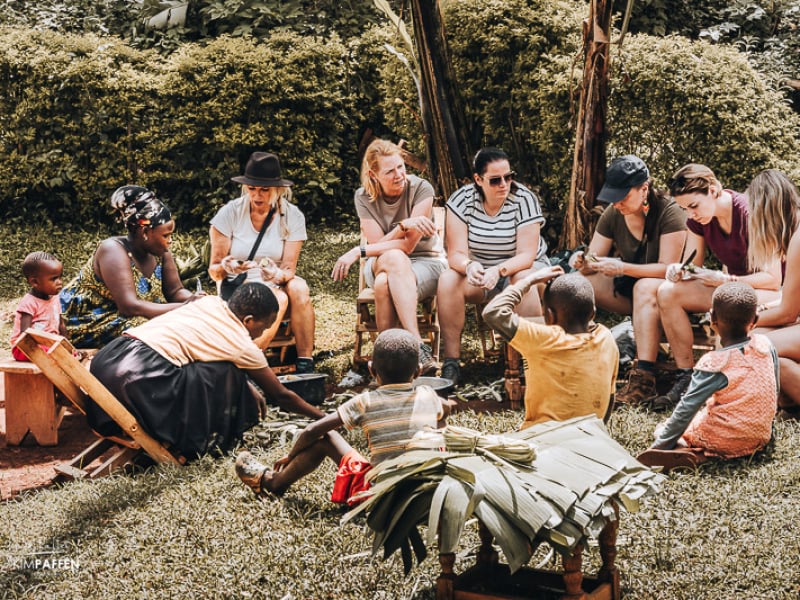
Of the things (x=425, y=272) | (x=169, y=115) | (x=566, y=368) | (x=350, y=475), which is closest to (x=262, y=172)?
(x=425, y=272)

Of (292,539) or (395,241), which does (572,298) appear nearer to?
(292,539)

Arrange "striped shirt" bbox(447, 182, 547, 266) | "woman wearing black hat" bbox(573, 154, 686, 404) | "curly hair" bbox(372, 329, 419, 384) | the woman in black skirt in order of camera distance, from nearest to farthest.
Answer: "curly hair" bbox(372, 329, 419, 384) < the woman in black skirt < "woman wearing black hat" bbox(573, 154, 686, 404) < "striped shirt" bbox(447, 182, 547, 266)

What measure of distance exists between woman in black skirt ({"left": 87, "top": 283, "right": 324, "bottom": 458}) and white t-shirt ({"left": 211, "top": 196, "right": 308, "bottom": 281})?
1519 mm

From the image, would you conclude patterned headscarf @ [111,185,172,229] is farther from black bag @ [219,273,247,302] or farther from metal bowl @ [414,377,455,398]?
metal bowl @ [414,377,455,398]

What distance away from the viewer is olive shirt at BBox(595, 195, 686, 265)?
20.6 feet

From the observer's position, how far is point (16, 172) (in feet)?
37.2

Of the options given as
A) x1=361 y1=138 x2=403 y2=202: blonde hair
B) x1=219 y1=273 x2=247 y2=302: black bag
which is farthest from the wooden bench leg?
x1=361 y1=138 x2=403 y2=202: blonde hair

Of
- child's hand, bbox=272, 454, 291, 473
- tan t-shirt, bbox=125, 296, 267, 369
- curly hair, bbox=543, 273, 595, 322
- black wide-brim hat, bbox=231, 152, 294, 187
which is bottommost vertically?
child's hand, bbox=272, 454, 291, 473

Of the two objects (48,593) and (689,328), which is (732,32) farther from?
(48,593)

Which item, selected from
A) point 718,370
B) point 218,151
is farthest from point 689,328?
point 218,151

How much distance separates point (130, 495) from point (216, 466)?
513 millimetres

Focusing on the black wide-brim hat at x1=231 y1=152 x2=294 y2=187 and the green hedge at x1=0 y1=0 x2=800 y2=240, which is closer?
the black wide-brim hat at x1=231 y1=152 x2=294 y2=187

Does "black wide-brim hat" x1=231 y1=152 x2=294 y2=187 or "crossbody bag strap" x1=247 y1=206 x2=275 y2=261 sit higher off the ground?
"black wide-brim hat" x1=231 y1=152 x2=294 y2=187

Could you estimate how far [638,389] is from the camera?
592 cm
